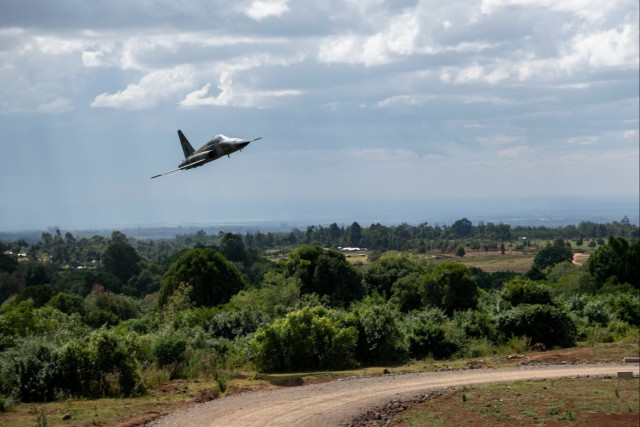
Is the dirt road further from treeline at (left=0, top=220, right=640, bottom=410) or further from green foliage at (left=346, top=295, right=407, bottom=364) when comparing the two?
green foliage at (left=346, top=295, right=407, bottom=364)

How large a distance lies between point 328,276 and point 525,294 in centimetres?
2047

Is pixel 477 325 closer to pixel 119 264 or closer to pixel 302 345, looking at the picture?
pixel 302 345

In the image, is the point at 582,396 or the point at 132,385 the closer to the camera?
the point at 582,396

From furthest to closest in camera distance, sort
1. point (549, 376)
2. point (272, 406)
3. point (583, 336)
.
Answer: point (583, 336), point (549, 376), point (272, 406)

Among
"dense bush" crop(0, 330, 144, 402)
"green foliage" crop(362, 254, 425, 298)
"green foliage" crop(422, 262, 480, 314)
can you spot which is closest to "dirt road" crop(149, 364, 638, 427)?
"dense bush" crop(0, 330, 144, 402)

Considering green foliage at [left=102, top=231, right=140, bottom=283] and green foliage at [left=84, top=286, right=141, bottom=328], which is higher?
green foliage at [left=102, top=231, right=140, bottom=283]

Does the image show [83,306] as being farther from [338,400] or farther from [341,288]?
[338,400]

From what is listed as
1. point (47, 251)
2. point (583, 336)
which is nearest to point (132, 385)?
point (583, 336)

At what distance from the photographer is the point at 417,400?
901 inches

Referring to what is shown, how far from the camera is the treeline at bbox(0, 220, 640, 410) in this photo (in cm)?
2447

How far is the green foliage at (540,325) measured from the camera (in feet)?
112

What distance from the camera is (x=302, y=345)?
28.8 meters

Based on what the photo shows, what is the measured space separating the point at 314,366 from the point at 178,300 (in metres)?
21.6

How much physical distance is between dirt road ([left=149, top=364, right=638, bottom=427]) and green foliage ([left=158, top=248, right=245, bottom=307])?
98.0 ft
